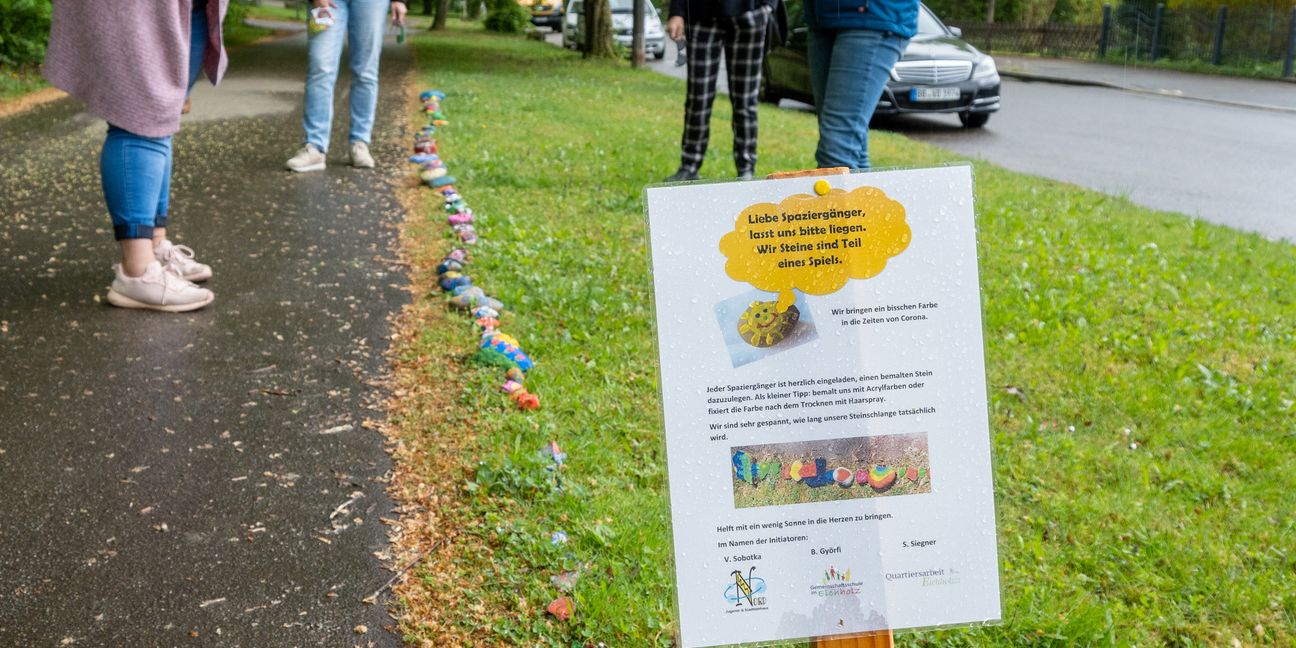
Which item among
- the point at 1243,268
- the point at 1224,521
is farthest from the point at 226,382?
the point at 1243,268

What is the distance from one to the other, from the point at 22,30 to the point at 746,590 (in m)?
14.2

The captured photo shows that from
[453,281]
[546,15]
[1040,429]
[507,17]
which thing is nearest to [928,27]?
[453,281]

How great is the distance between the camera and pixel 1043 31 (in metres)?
9.44

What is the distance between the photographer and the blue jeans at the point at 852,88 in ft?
13.6

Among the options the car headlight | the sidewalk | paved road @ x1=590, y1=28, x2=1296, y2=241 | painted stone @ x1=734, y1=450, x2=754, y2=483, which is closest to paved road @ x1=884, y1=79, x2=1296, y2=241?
paved road @ x1=590, y1=28, x2=1296, y2=241

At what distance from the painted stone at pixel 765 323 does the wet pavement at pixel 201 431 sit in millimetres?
1026

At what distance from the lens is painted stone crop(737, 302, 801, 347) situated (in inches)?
70.2

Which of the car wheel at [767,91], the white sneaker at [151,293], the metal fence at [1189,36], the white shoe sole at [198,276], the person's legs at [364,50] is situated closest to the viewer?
the white sneaker at [151,293]

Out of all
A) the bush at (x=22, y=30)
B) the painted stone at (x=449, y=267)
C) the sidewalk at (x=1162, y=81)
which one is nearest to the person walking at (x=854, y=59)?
Answer: the painted stone at (x=449, y=267)

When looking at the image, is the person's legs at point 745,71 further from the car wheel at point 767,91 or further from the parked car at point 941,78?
the car wheel at point 767,91

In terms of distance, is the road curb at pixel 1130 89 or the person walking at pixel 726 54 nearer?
the person walking at pixel 726 54

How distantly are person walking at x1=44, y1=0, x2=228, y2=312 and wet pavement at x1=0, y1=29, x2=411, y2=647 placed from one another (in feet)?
0.57

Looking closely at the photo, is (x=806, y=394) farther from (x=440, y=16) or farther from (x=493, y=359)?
(x=440, y=16)

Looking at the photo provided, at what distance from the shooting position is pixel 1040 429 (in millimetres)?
3492
